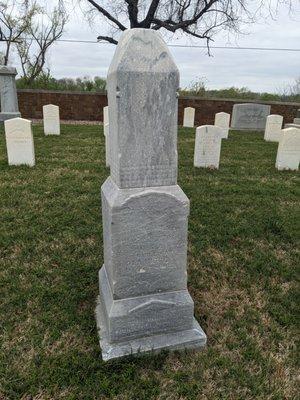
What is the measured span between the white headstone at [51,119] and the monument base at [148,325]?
9.08 metres

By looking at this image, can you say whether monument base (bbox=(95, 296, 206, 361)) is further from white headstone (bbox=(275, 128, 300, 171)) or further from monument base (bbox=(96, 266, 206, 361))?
white headstone (bbox=(275, 128, 300, 171))

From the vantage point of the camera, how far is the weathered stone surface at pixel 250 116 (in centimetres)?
1416

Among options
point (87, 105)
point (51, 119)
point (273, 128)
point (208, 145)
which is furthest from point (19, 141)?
point (87, 105)

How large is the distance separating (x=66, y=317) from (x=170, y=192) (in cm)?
130

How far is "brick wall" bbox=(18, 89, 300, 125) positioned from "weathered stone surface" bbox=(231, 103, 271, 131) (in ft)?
6.56

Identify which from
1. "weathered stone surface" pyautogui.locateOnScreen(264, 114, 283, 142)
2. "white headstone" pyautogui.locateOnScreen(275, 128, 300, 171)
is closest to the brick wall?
"weathered stone surface" pyautogui.locateOnScreen(264, 114, 283, 142)

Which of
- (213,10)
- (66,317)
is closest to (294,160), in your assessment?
(66,317)

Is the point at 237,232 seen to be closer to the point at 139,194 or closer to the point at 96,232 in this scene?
the point at 96,232

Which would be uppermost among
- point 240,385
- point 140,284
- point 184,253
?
point 184,253

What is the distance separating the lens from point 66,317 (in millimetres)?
2564

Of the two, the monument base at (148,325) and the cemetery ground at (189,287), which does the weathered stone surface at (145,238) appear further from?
the cemetery ground at (189,287)

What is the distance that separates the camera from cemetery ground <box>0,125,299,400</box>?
2.06m

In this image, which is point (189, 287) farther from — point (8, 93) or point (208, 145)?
point (8, 93)

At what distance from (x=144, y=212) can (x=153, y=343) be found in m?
0.94
